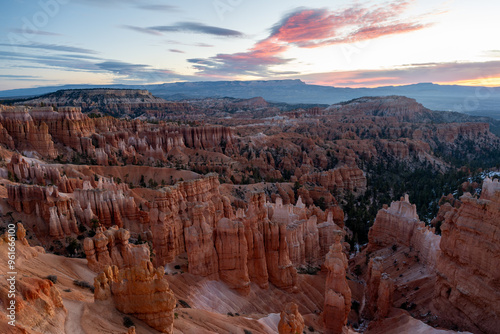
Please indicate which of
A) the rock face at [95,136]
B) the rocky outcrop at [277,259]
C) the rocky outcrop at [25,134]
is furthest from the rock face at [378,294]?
the rocky outcrop at [25,134]

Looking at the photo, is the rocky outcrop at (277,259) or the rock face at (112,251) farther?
the rocky outcrop at (277,259)

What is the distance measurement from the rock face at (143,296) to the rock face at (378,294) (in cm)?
1559

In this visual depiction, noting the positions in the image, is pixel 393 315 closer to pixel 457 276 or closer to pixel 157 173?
pixel 457 276

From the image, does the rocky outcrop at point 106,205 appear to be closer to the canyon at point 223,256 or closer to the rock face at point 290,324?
the canyon at point 223,256

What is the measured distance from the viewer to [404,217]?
30078 mm

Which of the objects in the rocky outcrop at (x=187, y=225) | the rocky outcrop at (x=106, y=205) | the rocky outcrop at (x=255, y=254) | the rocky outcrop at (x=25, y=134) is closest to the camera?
the rocky outcrop at (x=187, y=225)

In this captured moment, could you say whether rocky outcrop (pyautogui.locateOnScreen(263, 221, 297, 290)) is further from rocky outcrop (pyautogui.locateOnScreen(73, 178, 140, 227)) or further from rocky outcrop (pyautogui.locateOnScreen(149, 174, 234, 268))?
rocky outcrop (pyautogui.locateOnScreen(73, 178, 140, 227))

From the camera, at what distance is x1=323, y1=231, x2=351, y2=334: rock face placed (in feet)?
60.6

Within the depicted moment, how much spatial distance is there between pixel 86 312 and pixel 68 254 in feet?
55.8

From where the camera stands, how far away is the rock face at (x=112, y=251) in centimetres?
1756

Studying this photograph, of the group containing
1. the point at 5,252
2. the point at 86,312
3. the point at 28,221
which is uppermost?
the point at 5,252

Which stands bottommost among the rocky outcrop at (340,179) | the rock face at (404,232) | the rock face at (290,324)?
the rocky outcrop at (340,179)

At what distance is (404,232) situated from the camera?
1170 inches

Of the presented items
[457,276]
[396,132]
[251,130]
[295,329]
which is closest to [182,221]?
[295,329]
